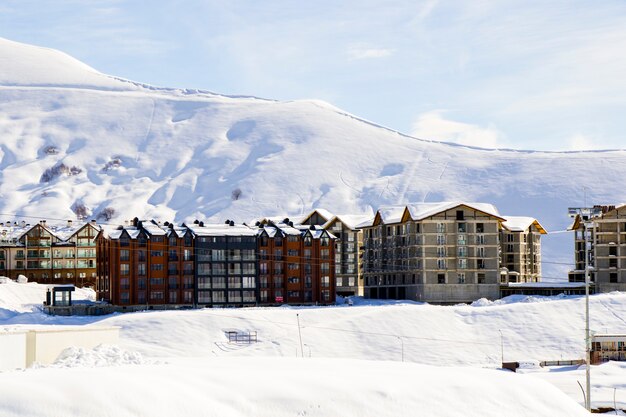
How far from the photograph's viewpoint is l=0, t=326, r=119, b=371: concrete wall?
57.0m

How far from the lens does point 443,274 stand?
520 feet

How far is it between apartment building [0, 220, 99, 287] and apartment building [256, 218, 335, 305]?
5257cm

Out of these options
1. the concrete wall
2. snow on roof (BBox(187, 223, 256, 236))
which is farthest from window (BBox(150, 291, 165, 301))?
the concrete wall

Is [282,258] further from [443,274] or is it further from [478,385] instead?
[478,385]

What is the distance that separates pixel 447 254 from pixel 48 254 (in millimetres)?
79854

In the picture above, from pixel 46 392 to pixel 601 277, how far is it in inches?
5038

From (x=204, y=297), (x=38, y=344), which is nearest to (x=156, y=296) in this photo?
(x=204, y=297)

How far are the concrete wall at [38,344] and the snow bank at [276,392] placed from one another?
7700mm

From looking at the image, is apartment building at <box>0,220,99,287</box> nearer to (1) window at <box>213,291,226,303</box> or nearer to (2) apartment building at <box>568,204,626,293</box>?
(1) window at <box>213,291,226,303</box>

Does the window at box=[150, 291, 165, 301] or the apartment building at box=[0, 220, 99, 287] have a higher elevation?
the apartment building at box=[0, 220, 99, 287]

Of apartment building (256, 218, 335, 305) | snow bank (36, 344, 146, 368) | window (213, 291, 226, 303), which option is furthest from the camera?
apartment building (256, 218, 335, 305)

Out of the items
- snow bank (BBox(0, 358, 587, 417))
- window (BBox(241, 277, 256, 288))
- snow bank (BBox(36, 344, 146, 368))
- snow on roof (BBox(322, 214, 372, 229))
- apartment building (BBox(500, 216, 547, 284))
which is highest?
snow on roof (BBox(322, 214, 372, 229))

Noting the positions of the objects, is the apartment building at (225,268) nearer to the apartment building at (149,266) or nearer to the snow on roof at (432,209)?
the apartment building at (149,266)

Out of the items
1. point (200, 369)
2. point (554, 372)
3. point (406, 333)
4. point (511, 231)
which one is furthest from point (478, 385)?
point (511, 231)
